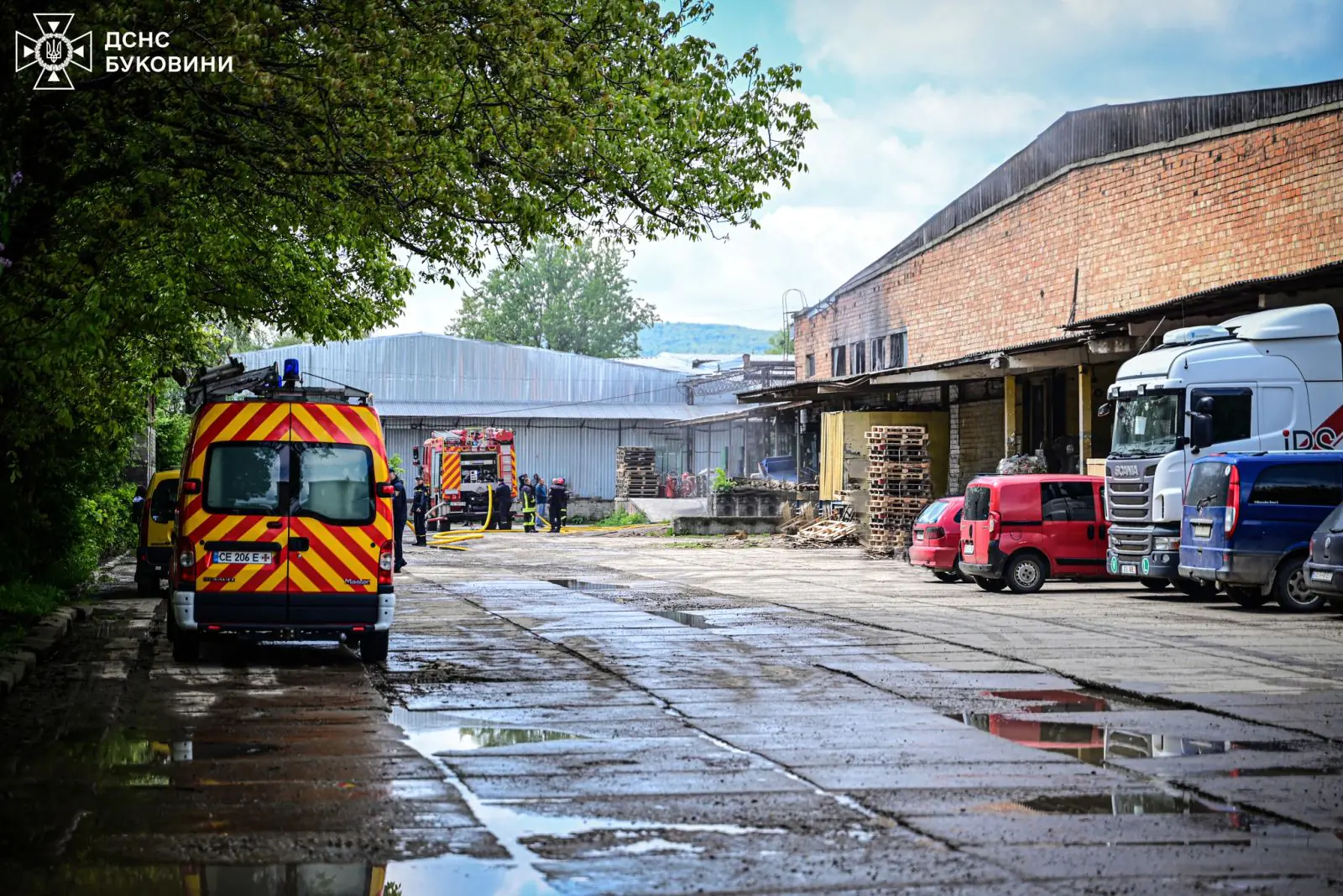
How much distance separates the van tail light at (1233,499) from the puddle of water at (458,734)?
41.3 ft

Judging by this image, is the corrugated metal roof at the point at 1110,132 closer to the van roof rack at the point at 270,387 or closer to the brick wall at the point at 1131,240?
the brick wall at the point at 1131,240

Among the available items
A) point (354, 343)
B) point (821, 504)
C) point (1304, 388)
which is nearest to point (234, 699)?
point (1304, 388)

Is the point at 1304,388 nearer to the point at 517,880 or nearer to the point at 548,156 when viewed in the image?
the point at 548,156

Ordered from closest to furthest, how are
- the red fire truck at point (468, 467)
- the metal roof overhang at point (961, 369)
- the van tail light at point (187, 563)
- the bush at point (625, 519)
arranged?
the van tail light at point (187, 563), the metal roof overhang at point (961, 369), the red fire truck at point (468, 467), the bush at point (625, 519)

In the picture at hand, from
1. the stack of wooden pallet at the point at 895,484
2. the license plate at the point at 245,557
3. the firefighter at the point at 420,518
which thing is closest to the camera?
the license plate at the point at 245,557

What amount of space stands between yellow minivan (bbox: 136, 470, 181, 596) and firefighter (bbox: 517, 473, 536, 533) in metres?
26.1

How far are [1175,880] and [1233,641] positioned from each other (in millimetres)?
10289

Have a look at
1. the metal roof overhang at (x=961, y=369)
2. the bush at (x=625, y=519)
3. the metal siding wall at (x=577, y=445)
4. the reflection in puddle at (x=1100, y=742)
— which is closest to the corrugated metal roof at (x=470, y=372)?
the metal siding wall at (x=577, y=445)

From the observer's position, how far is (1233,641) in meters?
15.4

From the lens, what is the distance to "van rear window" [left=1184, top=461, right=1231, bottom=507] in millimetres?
19611

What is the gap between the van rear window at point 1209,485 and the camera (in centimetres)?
1961

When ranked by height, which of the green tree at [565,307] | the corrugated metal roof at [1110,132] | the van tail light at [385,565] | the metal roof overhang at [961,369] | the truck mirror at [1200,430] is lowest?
the van tail light at [385,565]

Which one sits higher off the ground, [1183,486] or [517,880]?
[1183,486]

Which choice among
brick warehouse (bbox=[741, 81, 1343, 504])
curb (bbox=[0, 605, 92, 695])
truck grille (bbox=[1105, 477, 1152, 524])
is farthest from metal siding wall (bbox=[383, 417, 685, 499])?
curb (bbox=[0, 605, 92, 695])
